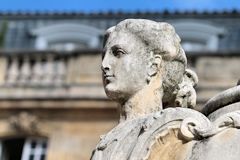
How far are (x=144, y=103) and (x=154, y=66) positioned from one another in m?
0.22

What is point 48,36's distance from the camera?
3116cm

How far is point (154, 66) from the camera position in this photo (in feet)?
22.1

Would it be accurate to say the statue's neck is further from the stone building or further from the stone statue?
the stone building

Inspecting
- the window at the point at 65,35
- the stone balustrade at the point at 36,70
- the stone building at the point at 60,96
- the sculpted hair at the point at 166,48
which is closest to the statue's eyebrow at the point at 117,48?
the sculpted hair at the point at 166,48

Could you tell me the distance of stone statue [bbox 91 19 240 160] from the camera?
20.8 ft

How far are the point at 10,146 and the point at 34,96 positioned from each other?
6.36 feet

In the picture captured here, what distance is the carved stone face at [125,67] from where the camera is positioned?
22.1 ft

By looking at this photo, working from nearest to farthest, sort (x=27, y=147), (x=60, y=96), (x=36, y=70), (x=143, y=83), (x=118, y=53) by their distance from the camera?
(x=143, y=83) < (x=118, y=53) < (x=60, y=96) < (x=36, y=70) < (x=27, y=147)

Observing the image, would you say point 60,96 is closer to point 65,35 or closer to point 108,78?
point 65,35

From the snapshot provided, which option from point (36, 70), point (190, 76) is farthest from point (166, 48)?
point (36, 70)

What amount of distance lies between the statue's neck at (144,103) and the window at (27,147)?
823 inches

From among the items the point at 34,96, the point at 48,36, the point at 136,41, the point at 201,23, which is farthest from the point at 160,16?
the point at 136,41

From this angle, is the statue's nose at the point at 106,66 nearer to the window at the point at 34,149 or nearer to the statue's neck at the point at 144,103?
the statue's neck at the point at 144,103

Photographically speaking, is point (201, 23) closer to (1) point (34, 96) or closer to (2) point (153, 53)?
(1) point (34, 96)
